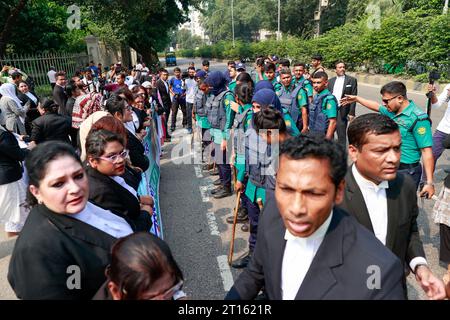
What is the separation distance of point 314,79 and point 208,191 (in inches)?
103

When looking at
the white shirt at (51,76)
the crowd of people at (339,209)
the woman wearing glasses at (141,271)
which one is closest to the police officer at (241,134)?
the crowd of people at (339,209)

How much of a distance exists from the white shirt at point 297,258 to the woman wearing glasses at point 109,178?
1.25 metres

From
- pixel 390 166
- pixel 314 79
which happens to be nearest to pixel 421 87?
pixel 314 79

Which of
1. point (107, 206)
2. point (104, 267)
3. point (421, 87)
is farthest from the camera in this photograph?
point (421, 87)

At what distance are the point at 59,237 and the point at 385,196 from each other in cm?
180

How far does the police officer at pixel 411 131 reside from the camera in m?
3.32

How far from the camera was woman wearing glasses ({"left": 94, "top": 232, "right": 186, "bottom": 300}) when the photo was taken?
1.34 meters

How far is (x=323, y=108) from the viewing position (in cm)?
529

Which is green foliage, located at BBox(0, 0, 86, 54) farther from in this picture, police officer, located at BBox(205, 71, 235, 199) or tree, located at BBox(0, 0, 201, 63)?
police officer, located at BBox(205, 71, 235, 199)

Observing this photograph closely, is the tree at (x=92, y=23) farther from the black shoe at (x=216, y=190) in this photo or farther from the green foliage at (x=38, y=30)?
the black shoe at (x=216, y=190)

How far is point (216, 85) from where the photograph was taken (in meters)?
6.27

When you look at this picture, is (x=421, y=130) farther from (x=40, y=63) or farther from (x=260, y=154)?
(x=40, y=63)

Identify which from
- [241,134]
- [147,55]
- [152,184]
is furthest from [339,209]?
[147,55]
